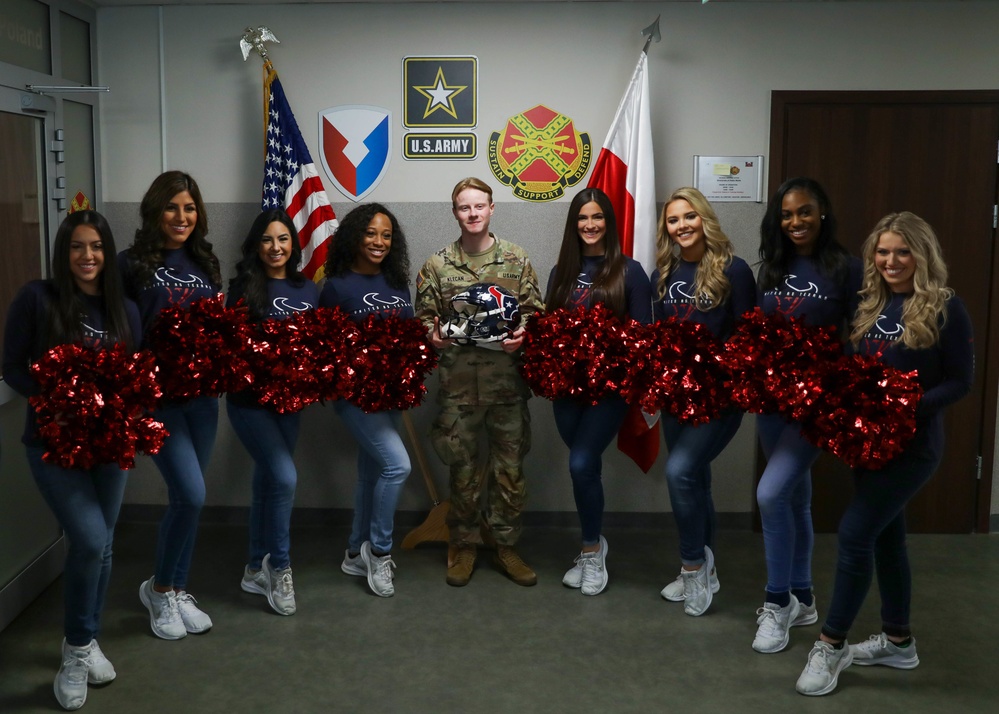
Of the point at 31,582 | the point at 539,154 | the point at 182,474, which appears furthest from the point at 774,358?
the point at 31,582

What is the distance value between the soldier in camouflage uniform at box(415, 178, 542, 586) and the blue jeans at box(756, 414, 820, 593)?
1.14 meters

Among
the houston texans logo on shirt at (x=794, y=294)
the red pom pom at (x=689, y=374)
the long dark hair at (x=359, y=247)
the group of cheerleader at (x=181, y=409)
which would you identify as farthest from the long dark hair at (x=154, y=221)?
the houston texans logo on shirt at (x=794, y=294)

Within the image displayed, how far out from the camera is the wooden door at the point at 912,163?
482 centimetres

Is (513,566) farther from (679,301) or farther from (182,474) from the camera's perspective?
(182,474)

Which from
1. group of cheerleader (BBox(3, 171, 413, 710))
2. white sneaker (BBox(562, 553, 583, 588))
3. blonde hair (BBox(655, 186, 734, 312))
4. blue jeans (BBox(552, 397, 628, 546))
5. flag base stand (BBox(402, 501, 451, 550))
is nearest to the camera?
group of cheerleader (BBox(3, 171, 413, 710))

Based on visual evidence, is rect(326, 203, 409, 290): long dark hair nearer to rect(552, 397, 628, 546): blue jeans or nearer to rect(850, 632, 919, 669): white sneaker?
rect(552, 397, 628, 546): blue jeans

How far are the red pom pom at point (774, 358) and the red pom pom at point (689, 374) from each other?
133 mm

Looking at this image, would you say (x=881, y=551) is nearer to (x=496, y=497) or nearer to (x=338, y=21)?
(x=496, y=497)

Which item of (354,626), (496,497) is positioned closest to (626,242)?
(496,497)

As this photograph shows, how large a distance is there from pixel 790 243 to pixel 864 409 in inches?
32.3

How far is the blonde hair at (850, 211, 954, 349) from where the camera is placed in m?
3.03

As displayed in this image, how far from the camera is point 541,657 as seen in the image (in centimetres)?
354

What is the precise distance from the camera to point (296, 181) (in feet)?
15.6

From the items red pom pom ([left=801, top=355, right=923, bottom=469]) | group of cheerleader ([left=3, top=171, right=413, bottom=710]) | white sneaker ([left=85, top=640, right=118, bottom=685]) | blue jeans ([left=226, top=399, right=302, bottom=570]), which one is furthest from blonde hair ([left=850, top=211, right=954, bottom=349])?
white sneaker ([left=85, top=640, right=118, bottom=685])
